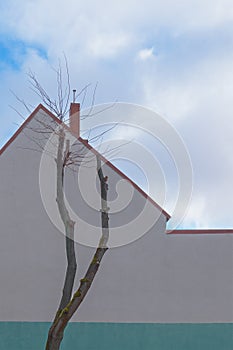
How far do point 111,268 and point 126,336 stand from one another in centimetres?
144

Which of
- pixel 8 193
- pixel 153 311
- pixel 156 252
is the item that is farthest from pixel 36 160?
pixel 153 311

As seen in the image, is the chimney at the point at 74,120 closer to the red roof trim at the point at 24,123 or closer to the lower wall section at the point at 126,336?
the red roof trim at the point at 24,123

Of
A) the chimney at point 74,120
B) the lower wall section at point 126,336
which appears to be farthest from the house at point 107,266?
the chimney at point 74,120

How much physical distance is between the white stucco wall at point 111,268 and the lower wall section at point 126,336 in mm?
149

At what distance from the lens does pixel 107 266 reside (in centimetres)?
1273

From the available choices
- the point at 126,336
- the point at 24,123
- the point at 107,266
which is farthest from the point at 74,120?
the point at 126,336

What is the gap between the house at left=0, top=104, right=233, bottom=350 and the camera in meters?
12.5

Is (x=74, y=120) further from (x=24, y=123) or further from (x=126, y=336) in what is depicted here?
(x=126, y=336)

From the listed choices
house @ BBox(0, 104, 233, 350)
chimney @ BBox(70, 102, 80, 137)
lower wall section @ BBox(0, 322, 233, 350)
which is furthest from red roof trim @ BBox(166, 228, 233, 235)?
chimney @ BBox(70, 102, 80, 137)

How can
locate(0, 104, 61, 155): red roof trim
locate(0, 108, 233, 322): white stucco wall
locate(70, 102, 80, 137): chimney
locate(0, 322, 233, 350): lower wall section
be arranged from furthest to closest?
locate(70, 102, 80, 137): chimney, locate(0, 104, 61, 155): red roof trim, locate(0, 108, 233, 322): white stucco wall, locate(0, 322, 233, 350): lower wall section

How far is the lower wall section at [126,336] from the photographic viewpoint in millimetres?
12367

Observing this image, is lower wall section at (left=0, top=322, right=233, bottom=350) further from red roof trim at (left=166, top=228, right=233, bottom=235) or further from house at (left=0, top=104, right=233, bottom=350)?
red roof trim at (left=166, top=228, right=233, bottom=235)

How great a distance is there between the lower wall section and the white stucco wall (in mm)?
149

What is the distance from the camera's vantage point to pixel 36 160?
42.6 feet
